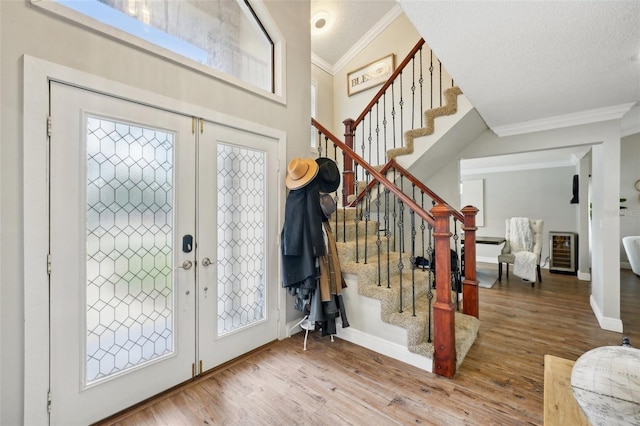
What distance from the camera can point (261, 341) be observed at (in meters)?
2.52

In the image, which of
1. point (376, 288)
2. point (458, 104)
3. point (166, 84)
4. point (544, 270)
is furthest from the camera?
point (544, 270)

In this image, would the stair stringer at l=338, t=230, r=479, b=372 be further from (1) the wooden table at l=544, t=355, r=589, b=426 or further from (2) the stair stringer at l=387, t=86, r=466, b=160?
(2) the stair stringer at l=387, t=86, r=466, b=160

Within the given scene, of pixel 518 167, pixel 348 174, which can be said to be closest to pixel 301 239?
pixel 348 174

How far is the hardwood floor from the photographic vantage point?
1671 millimetres

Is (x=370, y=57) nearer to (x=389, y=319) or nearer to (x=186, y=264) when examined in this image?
(x=389, y=319)

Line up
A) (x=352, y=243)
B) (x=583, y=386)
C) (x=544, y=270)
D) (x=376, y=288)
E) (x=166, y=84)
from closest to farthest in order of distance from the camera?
(x=583, y=386), (x=166, y=84), (x=376, y=288), (x=352, y=243), (x=544, y=270)

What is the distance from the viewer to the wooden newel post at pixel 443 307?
203 cm

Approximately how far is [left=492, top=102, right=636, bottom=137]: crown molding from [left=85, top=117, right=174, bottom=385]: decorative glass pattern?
3.91 metres

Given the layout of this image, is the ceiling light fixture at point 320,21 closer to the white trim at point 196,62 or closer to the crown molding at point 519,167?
the white trim at point 196,62

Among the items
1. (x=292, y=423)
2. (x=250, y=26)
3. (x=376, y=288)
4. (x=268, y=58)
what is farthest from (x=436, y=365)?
(x=250, y=26)

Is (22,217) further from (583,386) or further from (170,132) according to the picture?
(583,386)

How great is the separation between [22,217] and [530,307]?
5.00 metres

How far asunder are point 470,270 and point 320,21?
14.4 feet

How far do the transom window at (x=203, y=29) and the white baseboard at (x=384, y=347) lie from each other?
2503 millimetres
